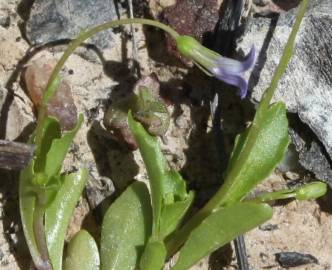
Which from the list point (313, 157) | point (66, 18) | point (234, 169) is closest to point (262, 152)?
point (234, 169)

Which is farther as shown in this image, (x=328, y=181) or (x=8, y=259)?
(x=328, y=181)

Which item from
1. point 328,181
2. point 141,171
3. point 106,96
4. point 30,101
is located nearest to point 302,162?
point 328,181

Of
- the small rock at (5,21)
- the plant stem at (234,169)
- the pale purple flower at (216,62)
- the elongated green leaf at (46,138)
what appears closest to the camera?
the plant stem at (234,169)

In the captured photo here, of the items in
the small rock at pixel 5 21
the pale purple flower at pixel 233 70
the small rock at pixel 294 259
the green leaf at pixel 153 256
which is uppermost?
the pale purple flower at pixel 233 70

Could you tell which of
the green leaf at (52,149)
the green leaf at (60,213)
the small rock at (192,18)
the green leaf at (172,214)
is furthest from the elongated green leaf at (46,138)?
the small rock at (192,18)

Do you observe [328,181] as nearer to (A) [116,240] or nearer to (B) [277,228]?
(B) [277,228]

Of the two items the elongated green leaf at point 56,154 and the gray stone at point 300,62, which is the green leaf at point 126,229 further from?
the gray stone at point 300,62
